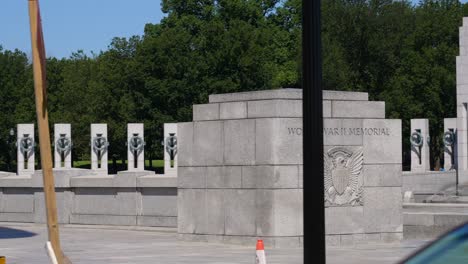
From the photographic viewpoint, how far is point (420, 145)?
54.8 meters

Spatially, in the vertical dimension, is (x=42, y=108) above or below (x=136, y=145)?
below

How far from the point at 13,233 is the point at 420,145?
31.8m

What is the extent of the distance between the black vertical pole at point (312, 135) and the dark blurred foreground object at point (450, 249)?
4.68 m

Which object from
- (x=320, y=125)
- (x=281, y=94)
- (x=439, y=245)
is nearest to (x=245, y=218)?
(x=281, y=94)

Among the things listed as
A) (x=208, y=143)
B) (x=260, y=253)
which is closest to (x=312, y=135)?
(x=260, y=253)

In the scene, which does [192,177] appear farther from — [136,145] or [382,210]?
[136,145]

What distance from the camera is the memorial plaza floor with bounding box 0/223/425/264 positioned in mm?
18750

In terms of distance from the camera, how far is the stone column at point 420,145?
54.9 meters

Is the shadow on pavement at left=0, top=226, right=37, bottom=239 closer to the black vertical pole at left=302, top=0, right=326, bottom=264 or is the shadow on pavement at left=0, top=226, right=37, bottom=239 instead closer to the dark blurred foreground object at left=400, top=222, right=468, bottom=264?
the black vertical pole at left=302, top=0, right=326, bottom=264

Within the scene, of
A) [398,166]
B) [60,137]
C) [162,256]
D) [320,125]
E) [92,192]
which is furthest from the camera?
[60,137]

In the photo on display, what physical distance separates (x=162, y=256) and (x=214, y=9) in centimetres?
7342

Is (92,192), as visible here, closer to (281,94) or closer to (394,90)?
(281,94)

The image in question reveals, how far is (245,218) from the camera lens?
21.8 meters

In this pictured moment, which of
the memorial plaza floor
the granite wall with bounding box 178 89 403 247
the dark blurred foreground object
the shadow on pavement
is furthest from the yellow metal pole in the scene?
the shadow on pavement
